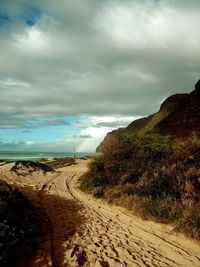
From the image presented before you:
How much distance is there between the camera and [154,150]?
46.1 ft

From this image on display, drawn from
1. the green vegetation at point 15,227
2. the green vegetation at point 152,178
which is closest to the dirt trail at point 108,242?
the green vegetation at point 15,227

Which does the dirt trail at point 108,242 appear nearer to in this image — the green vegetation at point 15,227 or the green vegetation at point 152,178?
the green vegetation at point 15,227

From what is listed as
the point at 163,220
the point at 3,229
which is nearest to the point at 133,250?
the point at 163,220

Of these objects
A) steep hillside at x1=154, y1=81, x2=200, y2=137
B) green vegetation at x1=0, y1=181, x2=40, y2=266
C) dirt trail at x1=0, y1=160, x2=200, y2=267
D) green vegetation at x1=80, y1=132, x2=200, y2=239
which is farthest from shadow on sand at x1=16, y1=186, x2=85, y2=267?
steep hillside at x1=154, y1=81, x2=200, y2=137

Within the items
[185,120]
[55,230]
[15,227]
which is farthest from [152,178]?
[185,120]

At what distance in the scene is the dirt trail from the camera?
6.62 meters

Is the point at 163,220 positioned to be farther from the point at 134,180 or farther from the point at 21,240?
the point at 21,240

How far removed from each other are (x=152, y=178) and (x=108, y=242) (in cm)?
477

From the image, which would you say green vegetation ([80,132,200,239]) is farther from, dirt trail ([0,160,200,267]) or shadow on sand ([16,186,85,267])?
shadow on sand ([16,186,85,267])

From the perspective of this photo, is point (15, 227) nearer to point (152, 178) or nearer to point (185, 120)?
point (152, 178)

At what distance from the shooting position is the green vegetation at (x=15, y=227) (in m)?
6.29

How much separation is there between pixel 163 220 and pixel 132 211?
5.78 ft

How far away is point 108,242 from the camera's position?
791cm

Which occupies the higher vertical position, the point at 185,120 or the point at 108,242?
the point at 185,120
